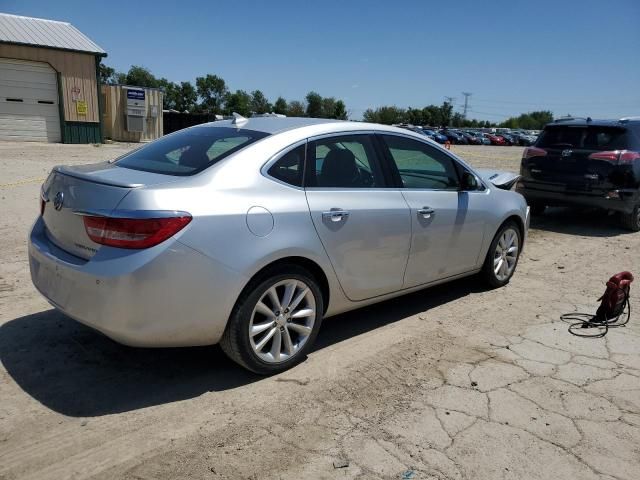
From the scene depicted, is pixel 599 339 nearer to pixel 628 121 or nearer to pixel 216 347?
pixel 216 347

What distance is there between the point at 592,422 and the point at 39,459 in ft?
9.77

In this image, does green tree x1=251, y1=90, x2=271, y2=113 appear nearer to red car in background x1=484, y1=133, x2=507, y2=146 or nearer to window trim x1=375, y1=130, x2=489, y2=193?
red car in background x1=484, y1=133, x2=507, y2=146

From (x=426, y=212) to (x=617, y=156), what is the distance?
560cm

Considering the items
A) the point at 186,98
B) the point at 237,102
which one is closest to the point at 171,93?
the point at 186,98

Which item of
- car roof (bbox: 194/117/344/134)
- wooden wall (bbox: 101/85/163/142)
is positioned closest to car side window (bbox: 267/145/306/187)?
car roof (bbox: 194/117/344/134)

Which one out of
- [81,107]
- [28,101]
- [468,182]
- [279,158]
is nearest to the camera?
[279,158]

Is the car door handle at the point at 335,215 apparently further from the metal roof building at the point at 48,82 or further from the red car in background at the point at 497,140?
the red car in background at the point at 497,140

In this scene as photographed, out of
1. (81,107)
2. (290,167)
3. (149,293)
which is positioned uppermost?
(81,107)

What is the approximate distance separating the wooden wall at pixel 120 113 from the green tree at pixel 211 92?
68819 millimetres

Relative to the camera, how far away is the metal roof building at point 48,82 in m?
22.1

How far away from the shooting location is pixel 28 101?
22.7 m

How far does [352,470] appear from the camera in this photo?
262 cm

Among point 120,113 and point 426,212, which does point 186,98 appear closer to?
point 120,113

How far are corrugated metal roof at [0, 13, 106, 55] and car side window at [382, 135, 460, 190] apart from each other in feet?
73.3
